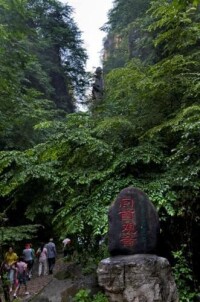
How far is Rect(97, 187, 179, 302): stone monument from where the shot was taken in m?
5.96

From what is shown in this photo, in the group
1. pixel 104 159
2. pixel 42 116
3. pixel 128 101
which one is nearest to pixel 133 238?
pixel 104 159

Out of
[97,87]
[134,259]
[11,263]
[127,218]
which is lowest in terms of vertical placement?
[134,259]

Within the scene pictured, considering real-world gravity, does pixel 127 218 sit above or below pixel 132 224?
above

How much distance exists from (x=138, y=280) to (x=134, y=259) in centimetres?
35

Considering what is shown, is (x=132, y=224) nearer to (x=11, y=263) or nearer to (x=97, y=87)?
(x=11, y=263)

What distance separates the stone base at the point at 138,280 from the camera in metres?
5.95

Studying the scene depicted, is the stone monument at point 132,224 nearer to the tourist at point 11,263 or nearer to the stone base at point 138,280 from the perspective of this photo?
the stone base at point 138,280

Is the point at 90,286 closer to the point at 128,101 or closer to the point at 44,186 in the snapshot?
the point at 44,186

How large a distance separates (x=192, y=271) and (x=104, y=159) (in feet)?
A: 9.81

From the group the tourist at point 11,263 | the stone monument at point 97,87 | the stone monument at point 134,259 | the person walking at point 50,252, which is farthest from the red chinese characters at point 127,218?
the stone monument at point 97,87

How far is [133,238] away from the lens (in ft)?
21.1

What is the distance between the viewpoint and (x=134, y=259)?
614 cm

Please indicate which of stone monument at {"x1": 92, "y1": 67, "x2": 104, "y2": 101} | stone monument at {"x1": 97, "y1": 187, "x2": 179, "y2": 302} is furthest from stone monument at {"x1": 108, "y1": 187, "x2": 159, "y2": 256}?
stone monument at {"x1": 92, "y1": 67, "x2": 104, "y2": 101}

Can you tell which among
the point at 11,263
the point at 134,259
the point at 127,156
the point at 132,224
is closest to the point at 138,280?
→ the point at 134,259
